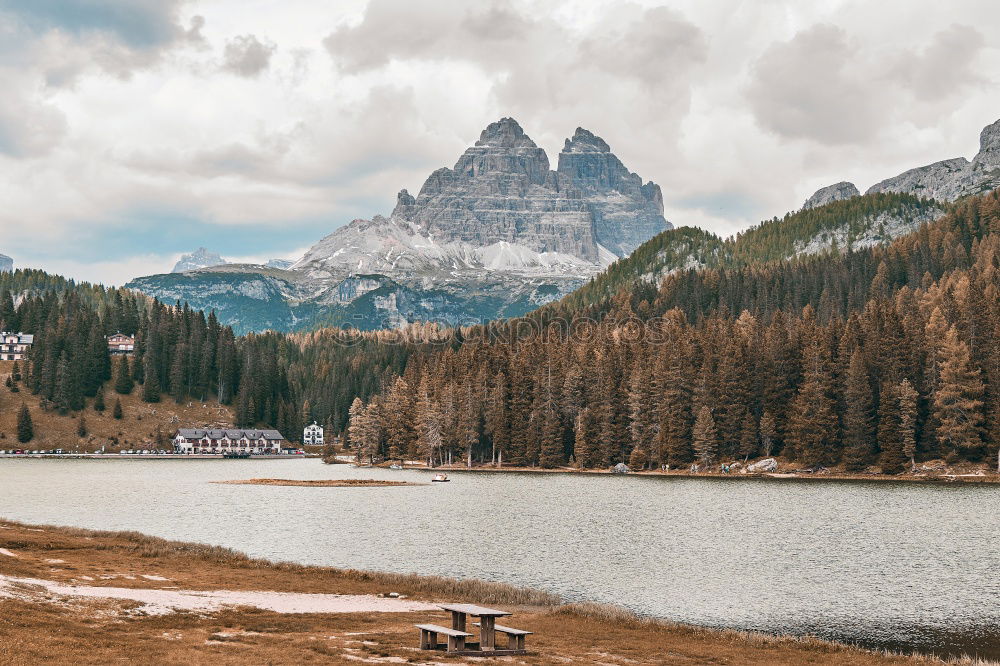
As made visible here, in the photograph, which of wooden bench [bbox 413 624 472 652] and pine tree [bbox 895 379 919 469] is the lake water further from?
pine tree [bbox 895 379 919 469]

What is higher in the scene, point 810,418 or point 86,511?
point 810,418

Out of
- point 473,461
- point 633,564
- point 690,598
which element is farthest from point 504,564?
point 473,461

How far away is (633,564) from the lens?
Result: 61719mm

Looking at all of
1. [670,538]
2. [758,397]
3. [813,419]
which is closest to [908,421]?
[813,419]

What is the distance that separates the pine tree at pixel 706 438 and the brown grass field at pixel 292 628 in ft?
376

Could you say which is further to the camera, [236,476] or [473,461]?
[473,461]

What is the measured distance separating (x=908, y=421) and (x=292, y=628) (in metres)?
129

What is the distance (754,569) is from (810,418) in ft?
331

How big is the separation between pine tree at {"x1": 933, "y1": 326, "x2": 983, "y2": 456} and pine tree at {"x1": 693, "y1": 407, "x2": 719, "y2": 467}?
117 feet

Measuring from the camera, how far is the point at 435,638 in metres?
33.3

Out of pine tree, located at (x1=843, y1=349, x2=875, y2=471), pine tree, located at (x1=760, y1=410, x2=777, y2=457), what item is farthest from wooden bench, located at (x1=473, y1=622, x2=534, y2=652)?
pine tree, located at (x1=760, y1=410, x2=777, y2=457)

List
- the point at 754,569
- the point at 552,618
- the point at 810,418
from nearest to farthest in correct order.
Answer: the point at 552,618 → the point at 754,569 → the point at 810,418

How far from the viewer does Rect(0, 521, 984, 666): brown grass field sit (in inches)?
1166

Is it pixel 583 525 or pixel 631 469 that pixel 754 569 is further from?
pixel 631 469
